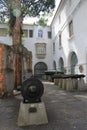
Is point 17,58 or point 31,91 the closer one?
point 31,91

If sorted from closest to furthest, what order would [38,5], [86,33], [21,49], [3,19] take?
[21,49] < [86,33] < [38,5] < [3,19]

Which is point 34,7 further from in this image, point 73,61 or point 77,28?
point 73,61

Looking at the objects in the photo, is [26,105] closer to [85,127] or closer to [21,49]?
[85,127]

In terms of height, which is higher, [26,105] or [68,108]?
[26,105]

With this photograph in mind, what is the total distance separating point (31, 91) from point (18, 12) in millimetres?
9306

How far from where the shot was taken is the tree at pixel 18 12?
12258 mm

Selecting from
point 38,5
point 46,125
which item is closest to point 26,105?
point 46,125

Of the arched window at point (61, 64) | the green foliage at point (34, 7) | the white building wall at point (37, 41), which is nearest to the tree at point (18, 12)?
the green foliage at point (34, 7)

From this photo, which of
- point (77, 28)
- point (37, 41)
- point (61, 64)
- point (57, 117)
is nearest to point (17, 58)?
point (57, 117)

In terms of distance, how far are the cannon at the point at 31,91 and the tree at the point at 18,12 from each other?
6596 millimetres

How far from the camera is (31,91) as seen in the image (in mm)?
5332

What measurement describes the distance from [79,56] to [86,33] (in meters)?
2.47

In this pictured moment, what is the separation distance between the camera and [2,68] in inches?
358

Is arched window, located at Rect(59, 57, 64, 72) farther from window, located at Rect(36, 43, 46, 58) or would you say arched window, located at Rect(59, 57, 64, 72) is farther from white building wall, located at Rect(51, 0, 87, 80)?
window, located at Rect(36, 43, 46, 58)
